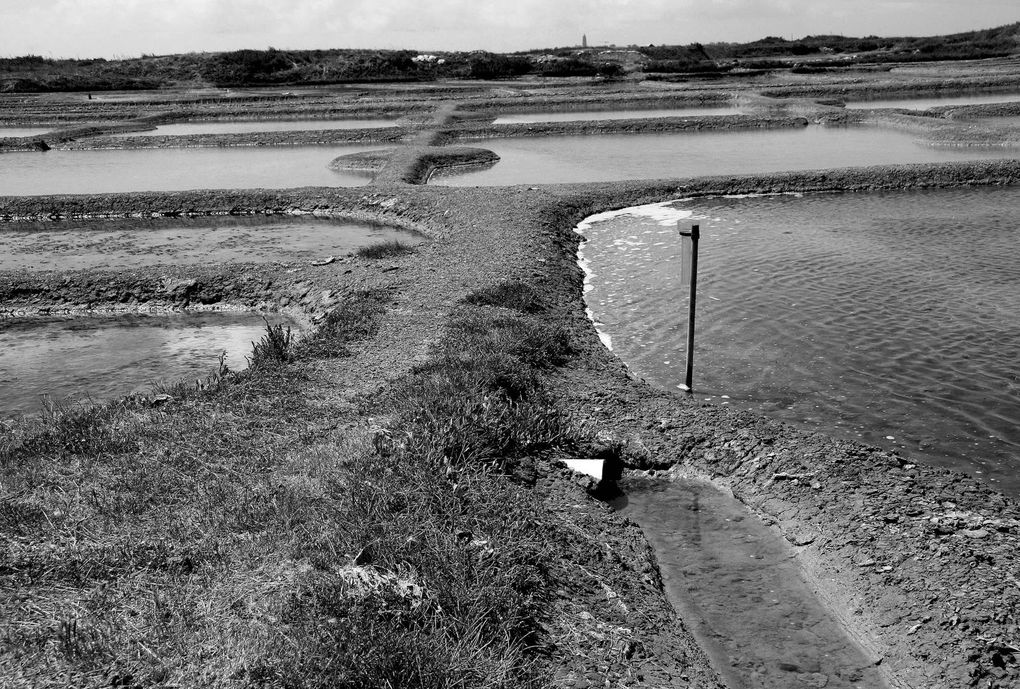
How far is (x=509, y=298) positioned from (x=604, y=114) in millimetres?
37239

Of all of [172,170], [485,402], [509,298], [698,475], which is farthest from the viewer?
[172,170]

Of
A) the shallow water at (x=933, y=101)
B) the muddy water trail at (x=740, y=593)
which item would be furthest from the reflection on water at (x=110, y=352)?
the shallow water at (x=933, y=101)

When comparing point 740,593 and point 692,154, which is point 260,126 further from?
point 740,593

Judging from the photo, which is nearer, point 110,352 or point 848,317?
point 848,317

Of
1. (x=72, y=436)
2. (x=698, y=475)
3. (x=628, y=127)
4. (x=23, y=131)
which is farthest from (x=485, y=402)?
(x=23, y=131)

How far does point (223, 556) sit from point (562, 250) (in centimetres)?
1167

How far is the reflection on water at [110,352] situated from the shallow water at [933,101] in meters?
39.9

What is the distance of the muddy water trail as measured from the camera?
5023mm

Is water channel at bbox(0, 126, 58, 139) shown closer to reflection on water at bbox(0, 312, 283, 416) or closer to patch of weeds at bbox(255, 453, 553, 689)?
reflection on water at bbox(0, 312, 283, 416)

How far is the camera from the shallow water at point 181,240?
17938 millimetres

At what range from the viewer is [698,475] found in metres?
7.41

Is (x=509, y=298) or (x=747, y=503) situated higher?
(x=509, y=298)

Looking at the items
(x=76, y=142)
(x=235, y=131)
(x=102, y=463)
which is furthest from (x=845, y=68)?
(x=102, y=463)

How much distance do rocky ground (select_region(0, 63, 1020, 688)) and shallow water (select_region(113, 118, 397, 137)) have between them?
30323mm
